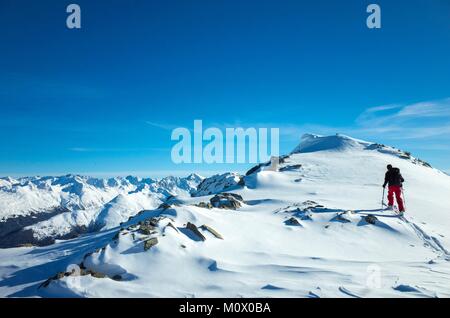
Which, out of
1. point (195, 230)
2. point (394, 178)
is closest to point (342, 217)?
point (394, 178)

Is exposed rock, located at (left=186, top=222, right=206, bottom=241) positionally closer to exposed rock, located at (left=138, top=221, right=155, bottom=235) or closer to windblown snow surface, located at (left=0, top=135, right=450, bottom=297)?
windblown snow surface, located at (left=0, top=135, right=450, bottom=297)

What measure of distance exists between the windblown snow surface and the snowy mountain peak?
1070 inches

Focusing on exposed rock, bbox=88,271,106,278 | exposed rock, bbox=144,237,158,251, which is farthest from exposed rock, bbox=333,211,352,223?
exposed rock, bbox=88,271,106,278

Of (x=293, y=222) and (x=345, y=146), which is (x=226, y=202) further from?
(x=345, y=146)

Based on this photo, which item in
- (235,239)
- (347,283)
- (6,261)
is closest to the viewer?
(347,283)

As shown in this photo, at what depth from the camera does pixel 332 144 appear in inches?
2110

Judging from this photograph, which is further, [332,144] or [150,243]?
[332,144]

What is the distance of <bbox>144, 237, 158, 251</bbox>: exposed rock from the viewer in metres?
12.5

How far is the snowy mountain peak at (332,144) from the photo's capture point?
5194cm

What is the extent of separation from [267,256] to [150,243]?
4.80 metres

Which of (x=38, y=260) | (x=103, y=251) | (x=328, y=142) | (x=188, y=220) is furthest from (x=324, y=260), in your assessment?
(x=328, y=142)

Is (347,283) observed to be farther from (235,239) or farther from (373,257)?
(235,239)
